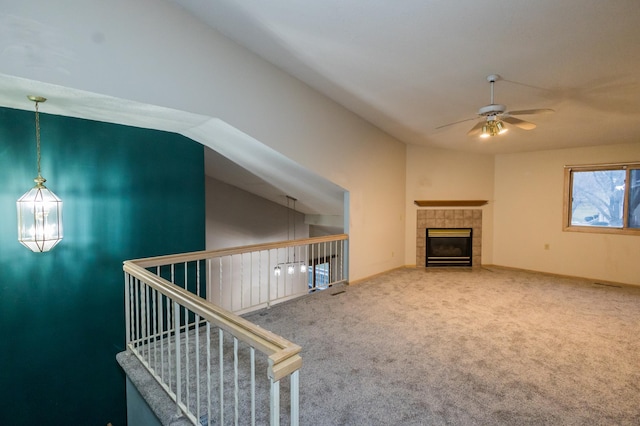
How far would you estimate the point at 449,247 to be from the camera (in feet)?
21.9

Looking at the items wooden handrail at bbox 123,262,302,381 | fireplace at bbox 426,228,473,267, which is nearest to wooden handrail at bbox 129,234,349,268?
wooden handrail at bbox 123,262,302,381

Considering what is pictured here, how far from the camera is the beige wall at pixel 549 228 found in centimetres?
538

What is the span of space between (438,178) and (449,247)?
1532mm

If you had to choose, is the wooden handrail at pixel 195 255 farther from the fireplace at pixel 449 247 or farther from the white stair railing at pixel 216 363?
the fireplace at pixel 449 247

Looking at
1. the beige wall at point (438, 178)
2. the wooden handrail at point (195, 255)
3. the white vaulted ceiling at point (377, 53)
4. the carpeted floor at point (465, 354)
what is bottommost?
the carpeted floor at point (465, 354)

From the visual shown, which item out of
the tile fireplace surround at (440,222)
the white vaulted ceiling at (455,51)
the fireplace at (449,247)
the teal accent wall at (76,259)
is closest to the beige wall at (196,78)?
the white vaulted ceiling at (455,51)

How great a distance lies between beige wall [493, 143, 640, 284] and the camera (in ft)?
17.6

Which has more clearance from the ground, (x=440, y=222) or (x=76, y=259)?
(x=440, y=222)

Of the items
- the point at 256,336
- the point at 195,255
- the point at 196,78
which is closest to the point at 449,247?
the point at 195,255

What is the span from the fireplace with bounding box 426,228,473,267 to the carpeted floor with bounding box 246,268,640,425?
1.61m

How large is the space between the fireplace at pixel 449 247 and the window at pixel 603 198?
69.6 inches

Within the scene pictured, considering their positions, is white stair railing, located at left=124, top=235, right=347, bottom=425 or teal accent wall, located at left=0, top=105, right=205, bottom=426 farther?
teal accent wall, located at left=0, top=105, right=205, bottom=426

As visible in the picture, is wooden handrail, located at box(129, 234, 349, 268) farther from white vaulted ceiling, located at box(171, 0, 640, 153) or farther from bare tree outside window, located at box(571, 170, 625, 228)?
bare tree outside window, located at box(571, 170, 625, 228)

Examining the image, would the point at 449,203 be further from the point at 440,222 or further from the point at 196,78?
the point at 196,78
